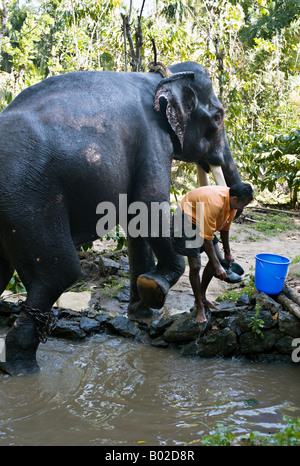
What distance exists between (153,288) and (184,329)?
0.53 m

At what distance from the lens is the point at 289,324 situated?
148 inches

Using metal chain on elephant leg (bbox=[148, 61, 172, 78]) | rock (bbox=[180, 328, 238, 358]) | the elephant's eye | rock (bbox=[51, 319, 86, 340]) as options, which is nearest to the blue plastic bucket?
rock (bbox=[180, 328, 238, 358])

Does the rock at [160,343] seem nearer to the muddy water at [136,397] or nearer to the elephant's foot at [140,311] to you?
the muddy water at [136,397]

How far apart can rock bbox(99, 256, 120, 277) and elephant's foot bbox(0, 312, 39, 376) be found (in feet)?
8.12

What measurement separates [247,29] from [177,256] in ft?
46.6

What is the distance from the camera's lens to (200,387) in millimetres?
3287

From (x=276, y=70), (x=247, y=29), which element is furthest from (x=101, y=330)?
(x=247, y=29)

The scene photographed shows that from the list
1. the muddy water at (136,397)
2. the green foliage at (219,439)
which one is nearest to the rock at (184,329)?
the muddy water at (136,397)

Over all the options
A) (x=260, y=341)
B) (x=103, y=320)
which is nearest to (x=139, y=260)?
(x=103, y=320)

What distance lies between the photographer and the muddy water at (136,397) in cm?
262

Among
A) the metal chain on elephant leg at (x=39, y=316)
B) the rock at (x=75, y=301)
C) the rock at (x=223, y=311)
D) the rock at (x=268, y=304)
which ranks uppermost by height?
the metal chain on elephant leg at (x=39, y=316)

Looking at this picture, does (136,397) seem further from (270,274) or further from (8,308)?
(8,308)

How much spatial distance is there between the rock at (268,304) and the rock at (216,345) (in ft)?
1.13

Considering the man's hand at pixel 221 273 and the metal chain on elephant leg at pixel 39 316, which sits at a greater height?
the man's hand at pixel 221 273
